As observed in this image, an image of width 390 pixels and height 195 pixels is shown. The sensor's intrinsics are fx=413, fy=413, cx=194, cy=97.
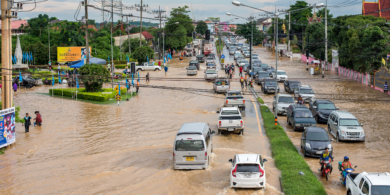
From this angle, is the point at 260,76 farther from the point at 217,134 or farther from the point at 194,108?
the point at 217,134

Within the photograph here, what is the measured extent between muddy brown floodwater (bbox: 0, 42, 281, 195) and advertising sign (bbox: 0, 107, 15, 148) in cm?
63

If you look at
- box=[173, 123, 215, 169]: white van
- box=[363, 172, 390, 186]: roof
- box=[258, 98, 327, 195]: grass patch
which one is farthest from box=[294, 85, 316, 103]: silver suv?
box=[363, 172, 390, 186]: roof

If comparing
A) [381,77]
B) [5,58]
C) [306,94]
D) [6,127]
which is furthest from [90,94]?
[381,77]

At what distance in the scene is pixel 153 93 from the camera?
4644 centimetres

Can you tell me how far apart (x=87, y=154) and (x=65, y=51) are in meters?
53.3

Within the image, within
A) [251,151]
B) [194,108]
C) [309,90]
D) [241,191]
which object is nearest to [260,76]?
[309,90]

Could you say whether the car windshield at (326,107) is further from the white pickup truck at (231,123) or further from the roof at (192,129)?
the roof at (192,129)

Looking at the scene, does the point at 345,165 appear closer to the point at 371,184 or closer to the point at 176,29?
the point at 371,184

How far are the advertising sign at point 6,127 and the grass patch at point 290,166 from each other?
14.9 meters

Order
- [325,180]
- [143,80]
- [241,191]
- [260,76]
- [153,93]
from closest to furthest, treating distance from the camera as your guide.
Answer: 1. [241,191]
2. [325,180]
3. [153,93]
4. [260,76]
5. [143,80]

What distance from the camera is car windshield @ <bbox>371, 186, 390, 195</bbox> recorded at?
40.0 ft

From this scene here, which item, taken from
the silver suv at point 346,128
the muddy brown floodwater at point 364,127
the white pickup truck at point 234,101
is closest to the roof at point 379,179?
the muddy brown floodwater at point 364,127

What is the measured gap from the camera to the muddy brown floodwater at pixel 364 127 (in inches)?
749

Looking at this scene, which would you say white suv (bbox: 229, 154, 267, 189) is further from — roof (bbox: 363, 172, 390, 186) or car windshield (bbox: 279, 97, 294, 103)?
car windshield (bbox: 279, 97, 294, 103)
